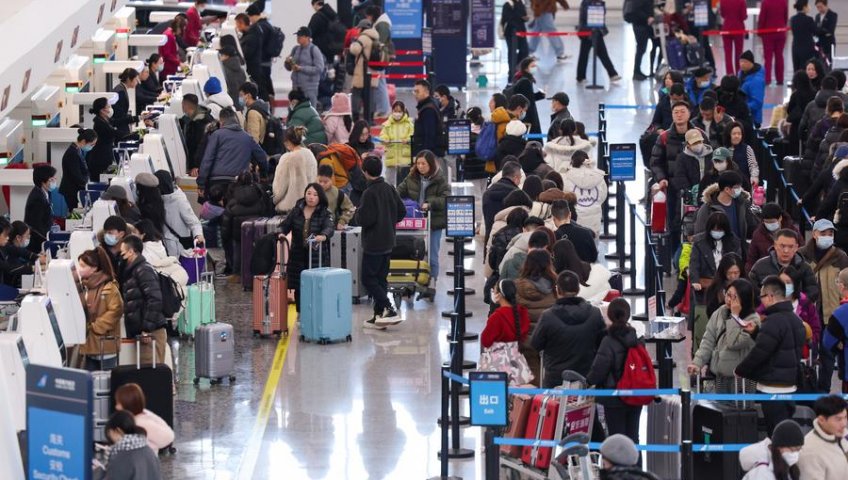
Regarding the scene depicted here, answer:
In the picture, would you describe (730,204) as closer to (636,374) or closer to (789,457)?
(636,374)

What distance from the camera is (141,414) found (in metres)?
10.6

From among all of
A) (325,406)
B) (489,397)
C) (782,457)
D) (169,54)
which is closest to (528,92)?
(169,54)

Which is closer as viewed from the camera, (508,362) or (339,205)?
(508,362)

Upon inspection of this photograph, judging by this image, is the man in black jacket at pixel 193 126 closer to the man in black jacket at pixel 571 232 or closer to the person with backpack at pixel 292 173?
the person with backpack at pixel 292 173

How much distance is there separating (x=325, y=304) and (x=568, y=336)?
3.95m

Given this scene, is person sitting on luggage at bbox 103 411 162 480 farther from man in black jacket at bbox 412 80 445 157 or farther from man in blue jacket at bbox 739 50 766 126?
man in blue jacket at bbox 739 50 766 126

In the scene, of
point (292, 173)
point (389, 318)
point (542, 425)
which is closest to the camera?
point (542, 425)

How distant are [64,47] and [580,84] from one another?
52.3ft

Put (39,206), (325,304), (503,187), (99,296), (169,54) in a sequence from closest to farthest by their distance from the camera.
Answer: (99,296), (325,304), (503,187), (39,206), (169,54)

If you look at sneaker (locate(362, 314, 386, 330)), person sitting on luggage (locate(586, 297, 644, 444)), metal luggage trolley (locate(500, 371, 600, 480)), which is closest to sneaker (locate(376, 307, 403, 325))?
sneaker (locate(362, 314, 386, 330))

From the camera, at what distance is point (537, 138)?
2145 centimetres

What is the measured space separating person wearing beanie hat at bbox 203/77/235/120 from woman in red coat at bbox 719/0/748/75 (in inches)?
431

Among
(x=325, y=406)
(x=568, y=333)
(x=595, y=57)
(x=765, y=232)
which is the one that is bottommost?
(x=325, y=406)

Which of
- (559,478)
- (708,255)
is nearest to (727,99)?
(708,255)
